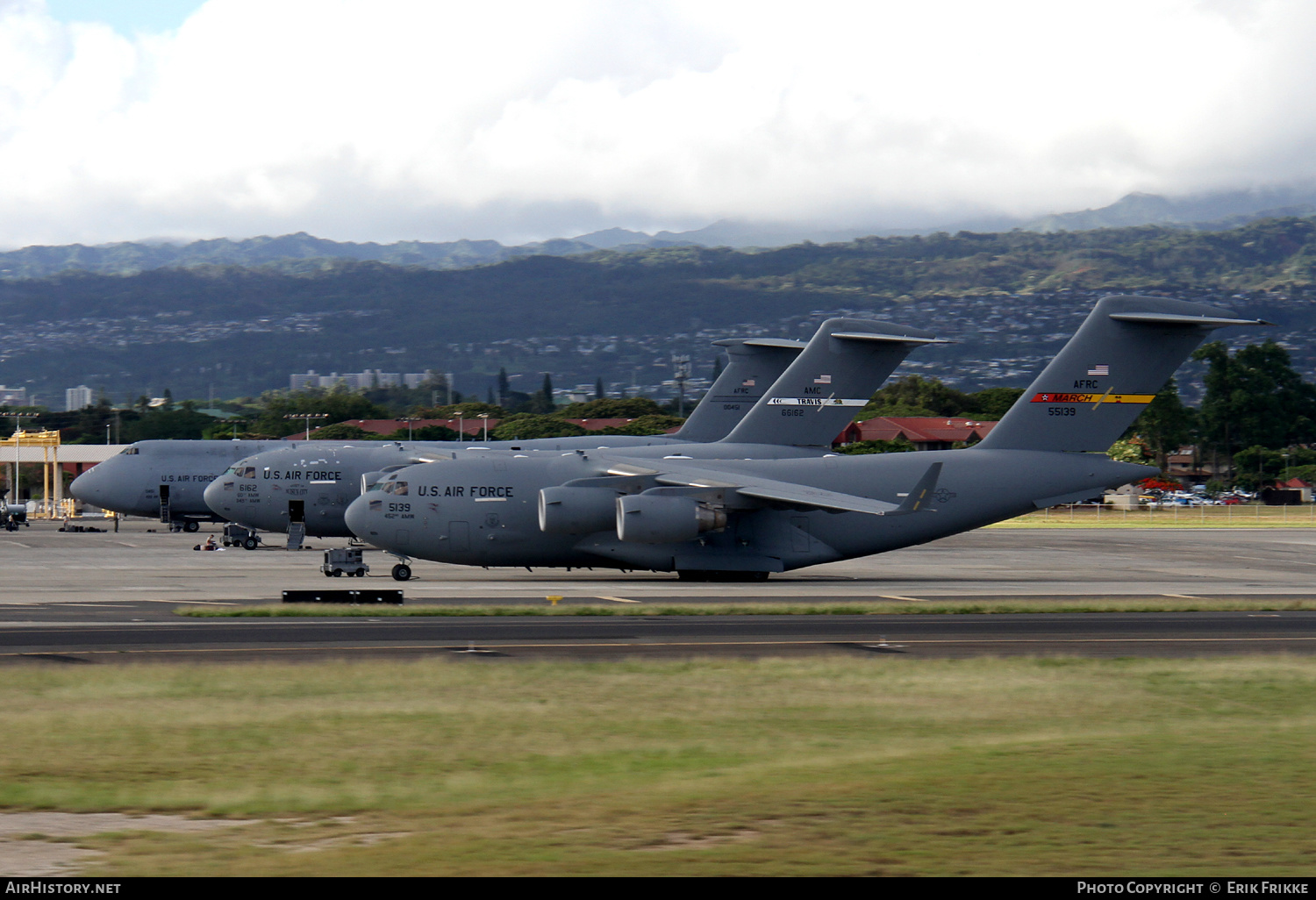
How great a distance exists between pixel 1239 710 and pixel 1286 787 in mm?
5500

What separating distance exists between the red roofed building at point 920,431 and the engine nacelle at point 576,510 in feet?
424

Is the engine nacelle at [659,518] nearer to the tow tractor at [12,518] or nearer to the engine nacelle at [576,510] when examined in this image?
the engine nacelle at [576,510]

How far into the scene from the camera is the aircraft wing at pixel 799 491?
38844 millimetres

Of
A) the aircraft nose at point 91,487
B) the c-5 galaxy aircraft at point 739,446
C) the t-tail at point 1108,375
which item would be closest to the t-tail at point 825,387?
the c-5 galaxy aircraft at point 739,446

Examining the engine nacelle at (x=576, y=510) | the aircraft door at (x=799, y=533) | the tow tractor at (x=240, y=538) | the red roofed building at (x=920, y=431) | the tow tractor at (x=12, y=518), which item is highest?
the red roofed building at (x=920, y=431)

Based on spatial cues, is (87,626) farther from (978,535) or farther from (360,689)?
(978,535)

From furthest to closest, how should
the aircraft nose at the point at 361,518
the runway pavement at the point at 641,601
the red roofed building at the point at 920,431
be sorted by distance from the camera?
the red roofed building at the point at 920,431 → the aircraft nose at the point at 361,518 → the runway pavement at the point at 641,601

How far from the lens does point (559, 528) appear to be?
40.3 metres

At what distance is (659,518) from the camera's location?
40031mm

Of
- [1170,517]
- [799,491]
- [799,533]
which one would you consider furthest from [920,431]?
[799,491]

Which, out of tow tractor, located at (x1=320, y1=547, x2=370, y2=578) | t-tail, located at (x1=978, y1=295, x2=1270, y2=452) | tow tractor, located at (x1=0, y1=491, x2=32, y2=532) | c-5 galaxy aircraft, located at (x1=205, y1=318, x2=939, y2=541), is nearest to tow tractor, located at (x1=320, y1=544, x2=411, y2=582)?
tow tractor, located at (x1=320, y1=547, x2=370, y2=578)

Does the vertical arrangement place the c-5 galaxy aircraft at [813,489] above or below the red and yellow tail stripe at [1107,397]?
below

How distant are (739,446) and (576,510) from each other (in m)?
10.5
